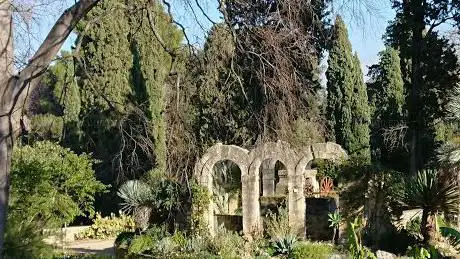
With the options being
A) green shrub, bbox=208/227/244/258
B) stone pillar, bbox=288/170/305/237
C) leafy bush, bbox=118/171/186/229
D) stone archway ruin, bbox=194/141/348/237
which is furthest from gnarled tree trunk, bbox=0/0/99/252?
stone pillar, bbox=288/170/305/237

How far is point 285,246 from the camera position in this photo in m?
14.4

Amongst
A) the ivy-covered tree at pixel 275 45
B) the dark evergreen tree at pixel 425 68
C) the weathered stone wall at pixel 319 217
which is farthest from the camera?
the dark evergreen tree at pixel 425 68

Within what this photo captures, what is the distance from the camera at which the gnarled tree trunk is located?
647cm

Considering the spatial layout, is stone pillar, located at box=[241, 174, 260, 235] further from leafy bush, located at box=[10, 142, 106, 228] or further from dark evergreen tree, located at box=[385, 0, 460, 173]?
dark evergreen tree, located at box=[385, 0, 460, 173]

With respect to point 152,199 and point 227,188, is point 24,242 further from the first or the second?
point 227,188

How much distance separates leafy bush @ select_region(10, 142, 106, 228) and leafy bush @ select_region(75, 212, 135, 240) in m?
5.80

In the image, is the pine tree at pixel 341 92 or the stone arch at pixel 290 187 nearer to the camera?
the stone arch at pixel 290 187

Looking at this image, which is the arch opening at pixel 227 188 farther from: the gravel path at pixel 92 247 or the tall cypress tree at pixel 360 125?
the tall cypress tree at pixel 360 125

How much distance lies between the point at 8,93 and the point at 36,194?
10114 millimetres

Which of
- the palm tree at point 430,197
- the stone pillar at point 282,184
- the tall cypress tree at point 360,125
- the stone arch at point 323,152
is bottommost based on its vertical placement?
the palm tree at point 430,197

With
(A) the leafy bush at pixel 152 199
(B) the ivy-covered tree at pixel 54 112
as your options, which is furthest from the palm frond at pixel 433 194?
(B) the ivy-covered tree at pixel 54 112

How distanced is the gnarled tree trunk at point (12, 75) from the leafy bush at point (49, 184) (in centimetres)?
695

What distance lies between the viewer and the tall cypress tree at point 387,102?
2883 centimetres

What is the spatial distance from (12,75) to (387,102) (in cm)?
2608
